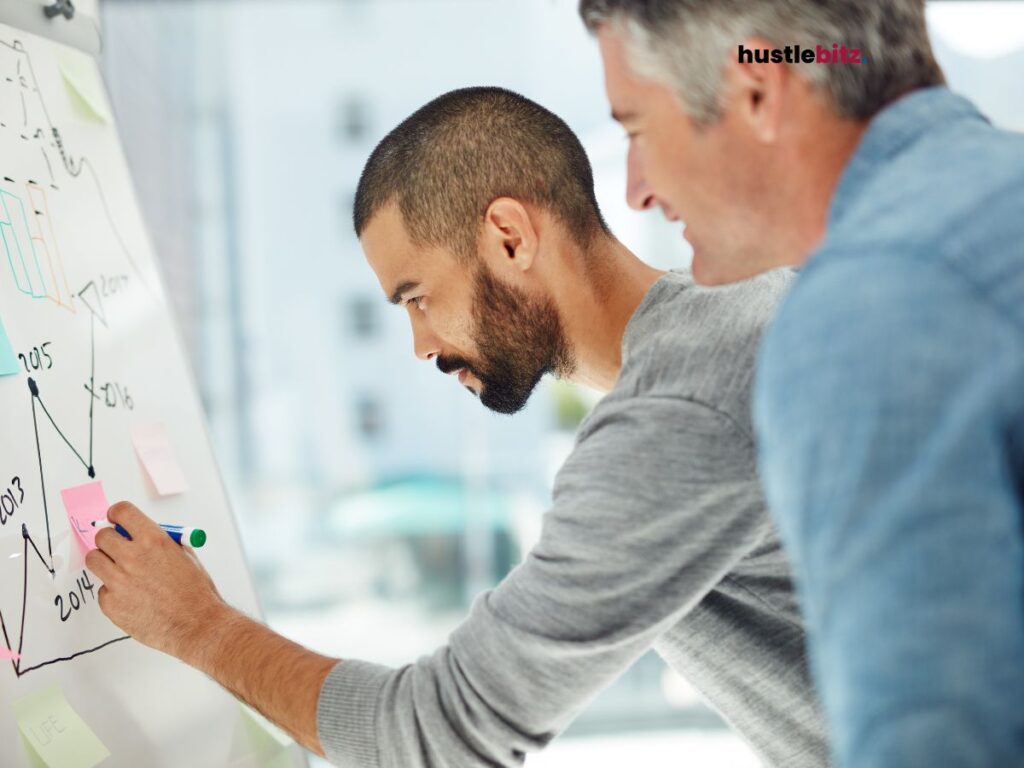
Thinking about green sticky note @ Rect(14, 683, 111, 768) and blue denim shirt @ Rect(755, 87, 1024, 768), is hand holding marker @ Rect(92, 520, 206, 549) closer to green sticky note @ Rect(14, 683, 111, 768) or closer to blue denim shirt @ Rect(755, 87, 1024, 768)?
green sticky note @ Rect(14, 683, 111, 768)

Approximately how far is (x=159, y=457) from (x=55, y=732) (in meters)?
0.34

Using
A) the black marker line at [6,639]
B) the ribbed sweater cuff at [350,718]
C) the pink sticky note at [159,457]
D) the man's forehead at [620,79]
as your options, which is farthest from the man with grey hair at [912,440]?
the pink sticky note at [159,457]

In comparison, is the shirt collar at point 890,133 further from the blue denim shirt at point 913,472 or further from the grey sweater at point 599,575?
the grey sweater at point 599,575

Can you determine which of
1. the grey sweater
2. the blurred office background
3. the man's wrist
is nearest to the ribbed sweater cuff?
the grey sweater

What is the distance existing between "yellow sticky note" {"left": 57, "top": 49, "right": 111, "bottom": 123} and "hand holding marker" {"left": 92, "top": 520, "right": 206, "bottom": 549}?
0.52m

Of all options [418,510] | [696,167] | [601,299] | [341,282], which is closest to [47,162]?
[601,299]

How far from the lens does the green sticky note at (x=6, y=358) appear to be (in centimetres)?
98

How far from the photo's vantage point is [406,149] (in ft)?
4.20

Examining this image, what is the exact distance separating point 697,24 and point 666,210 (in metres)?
0.16

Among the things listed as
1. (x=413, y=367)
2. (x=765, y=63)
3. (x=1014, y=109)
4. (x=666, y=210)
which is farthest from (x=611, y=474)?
(x=1014, y=109)

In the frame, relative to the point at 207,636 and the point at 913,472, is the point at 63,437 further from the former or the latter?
the point at 913,472

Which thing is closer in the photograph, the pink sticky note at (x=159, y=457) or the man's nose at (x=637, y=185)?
the man's nose at (x=637, y=185)

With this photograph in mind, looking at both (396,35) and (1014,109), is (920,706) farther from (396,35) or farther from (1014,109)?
(1014,109)

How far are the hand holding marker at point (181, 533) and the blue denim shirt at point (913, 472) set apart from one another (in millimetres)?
665
